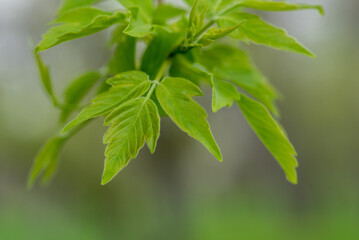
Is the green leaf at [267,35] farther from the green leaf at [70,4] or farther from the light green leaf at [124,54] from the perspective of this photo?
the green leaf at [70,4]

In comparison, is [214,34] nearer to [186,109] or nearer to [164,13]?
[186,109]

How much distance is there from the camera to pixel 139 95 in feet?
1.52

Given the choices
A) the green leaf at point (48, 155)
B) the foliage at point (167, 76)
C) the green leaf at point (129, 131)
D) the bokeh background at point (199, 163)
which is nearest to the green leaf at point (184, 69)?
the foliage at point (167, 76)

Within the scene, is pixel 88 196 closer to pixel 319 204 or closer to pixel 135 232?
pixel 135 232

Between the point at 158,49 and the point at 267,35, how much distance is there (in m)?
0.15

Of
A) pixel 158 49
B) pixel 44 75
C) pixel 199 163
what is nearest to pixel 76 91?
pixel 44 75

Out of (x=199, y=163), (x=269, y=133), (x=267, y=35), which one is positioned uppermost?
(x=267, y=35)

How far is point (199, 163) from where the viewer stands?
5.53 m

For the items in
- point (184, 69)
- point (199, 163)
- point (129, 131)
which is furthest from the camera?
point (199, 163)

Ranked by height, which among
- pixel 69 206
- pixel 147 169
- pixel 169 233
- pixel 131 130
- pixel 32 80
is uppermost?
pixel 131 130

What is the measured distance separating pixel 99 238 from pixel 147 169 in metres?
0.99

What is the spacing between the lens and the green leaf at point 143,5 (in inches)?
20.8

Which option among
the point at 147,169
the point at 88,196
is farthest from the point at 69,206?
the point at 147,169

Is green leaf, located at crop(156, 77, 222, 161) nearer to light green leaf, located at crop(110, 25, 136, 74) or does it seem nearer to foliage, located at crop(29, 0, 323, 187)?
foliage, located at crop(29, 0, 323, 187)
